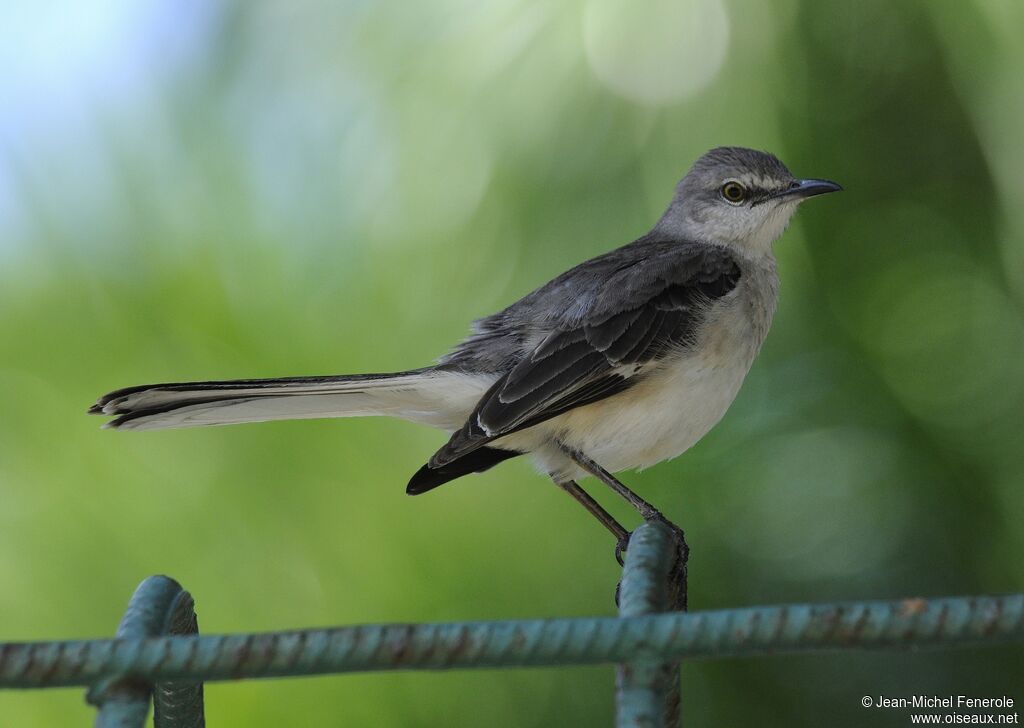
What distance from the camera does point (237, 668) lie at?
0.92m

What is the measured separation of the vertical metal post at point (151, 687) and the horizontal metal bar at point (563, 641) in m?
0.03

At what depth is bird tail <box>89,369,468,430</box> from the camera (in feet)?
7.07

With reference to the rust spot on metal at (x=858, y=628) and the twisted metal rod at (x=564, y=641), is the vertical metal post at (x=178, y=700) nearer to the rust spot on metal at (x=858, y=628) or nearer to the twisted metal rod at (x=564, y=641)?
the twisted metal rod at (x=564, y=641)

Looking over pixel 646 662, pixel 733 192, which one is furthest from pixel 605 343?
pixel 646 662

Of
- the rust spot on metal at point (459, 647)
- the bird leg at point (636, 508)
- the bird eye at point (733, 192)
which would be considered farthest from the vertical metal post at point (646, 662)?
the bird eye at point (733, 192)

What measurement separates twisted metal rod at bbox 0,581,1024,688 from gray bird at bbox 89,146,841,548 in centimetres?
140

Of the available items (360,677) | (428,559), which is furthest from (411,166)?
(360,677)

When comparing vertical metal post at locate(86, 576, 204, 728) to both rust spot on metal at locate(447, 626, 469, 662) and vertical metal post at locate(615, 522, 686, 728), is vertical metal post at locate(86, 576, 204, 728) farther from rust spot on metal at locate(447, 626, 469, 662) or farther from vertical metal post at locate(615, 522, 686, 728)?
vertical metal post at locate(615, 522, 686, 728)

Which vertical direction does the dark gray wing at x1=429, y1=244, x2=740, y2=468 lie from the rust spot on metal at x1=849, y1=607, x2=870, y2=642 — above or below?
above

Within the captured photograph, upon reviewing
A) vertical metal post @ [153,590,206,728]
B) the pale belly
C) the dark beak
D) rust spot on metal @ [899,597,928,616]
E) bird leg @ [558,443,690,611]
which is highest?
the dark beak

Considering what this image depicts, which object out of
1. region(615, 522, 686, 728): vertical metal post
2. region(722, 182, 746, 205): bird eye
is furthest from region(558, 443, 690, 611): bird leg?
region(615, 522, 686, 728): vertical metal post

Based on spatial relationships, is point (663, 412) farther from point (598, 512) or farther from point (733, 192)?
point (733, 192)

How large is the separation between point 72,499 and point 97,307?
0.45 metres

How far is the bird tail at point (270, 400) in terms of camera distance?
7.07 ft
